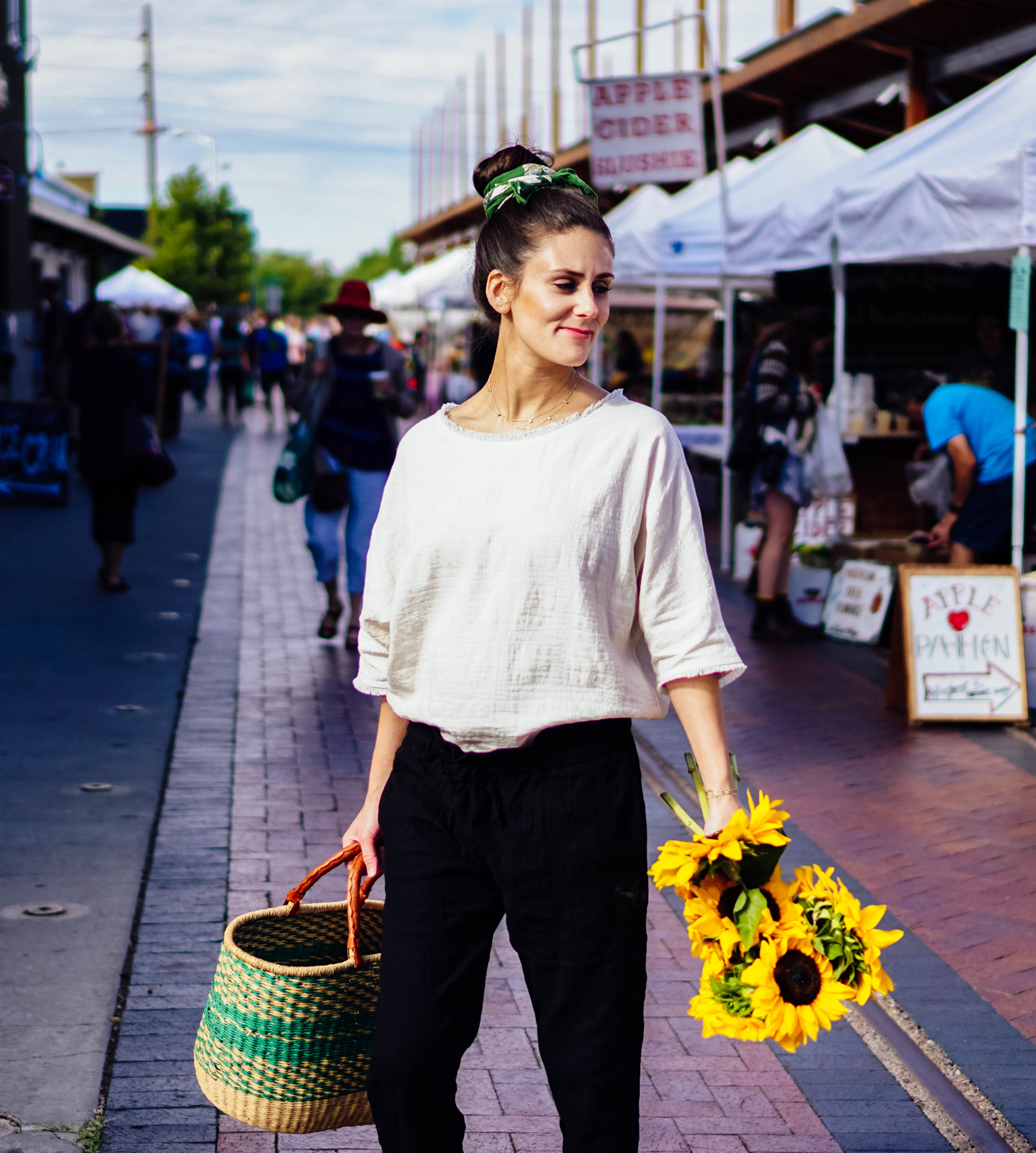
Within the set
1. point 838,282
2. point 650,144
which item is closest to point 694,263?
point 650,144

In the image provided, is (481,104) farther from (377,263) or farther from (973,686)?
(377,263)

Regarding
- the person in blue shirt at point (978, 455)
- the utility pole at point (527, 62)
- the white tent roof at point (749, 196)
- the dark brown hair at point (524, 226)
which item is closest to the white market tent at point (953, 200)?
the person in blue shirt at point (978, 455)

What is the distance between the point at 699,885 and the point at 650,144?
9.80 m

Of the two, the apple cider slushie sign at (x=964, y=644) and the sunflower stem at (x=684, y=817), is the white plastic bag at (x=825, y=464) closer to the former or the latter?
the apple cider slushie sign at (x=964, y=644)

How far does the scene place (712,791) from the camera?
85.4 inches

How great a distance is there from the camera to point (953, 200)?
6891 millimetres

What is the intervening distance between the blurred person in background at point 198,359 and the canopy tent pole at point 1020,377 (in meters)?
20.3

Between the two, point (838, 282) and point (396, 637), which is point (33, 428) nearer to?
point (838, 282)

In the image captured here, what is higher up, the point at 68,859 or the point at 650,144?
the point at 650,144

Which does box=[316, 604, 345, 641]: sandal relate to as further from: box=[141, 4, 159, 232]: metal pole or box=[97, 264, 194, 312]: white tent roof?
box=[141, 4, 159, 232]: metal pole

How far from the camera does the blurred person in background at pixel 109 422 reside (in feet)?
32.6

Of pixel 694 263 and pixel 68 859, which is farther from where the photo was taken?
pixel 694 263

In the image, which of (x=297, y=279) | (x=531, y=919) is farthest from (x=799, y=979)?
(x=297, y=279)

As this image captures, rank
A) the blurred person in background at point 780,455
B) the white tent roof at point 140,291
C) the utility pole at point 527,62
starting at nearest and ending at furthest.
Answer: the blurred person in background at point 780,455, the white tent roof at point 140,291, the utility pole at point 527,62
